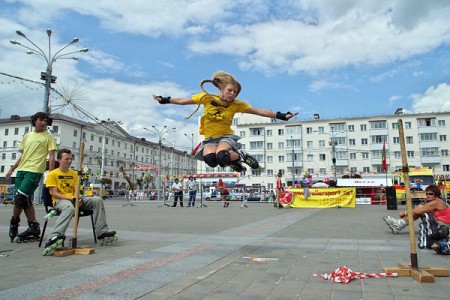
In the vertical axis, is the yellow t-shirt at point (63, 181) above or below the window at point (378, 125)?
below

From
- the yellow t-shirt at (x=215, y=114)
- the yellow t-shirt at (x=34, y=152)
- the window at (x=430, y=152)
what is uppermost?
the window at (x=430, y=152)

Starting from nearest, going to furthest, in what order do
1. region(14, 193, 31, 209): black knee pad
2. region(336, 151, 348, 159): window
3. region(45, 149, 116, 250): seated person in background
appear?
region(45, 149, 116, 250): seated person in background < region(14, 193, 31, 209): black knee pad < region(336, 151, 348, 159): window

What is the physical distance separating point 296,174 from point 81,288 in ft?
216

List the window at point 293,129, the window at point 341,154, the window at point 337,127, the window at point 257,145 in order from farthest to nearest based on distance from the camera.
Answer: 1. the window at point 257,145
2. the window at point 293,129
3. the window at point 337,127
4. the window at point 341,154

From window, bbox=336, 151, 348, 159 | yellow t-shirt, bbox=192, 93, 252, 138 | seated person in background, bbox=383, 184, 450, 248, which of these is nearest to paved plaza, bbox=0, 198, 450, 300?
seated person in background, bbox=383, 184, 450, 248

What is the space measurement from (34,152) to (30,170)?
36 cm

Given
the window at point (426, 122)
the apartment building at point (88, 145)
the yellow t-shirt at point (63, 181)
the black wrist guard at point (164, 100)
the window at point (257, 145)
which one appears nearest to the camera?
the black wrist guard at point (164, 100)

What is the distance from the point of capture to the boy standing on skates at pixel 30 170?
6.35m

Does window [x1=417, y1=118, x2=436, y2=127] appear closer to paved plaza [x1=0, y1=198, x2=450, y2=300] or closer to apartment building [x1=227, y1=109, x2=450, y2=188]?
apartment building [x1=227, y1=109, x2=450, y2=188]

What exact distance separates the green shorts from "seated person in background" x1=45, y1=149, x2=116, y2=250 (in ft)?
2.50

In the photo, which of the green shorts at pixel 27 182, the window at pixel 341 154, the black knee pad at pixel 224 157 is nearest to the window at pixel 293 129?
the window at pixel 341 154

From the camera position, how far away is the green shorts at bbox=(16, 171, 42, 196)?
6371 millimetres

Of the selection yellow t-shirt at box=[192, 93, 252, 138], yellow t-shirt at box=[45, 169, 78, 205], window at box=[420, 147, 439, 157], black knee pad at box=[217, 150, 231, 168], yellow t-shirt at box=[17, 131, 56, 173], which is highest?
window at box=[420, 147, 439, 157]

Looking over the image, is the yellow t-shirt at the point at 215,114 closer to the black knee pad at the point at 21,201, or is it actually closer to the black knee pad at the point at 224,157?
the black knee pad at the point at 224,157
